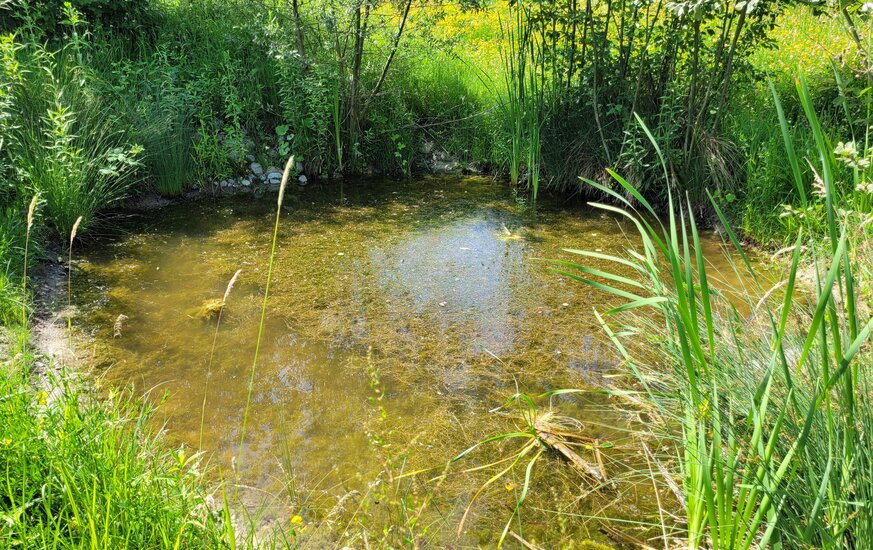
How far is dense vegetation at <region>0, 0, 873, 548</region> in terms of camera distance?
5.60ft

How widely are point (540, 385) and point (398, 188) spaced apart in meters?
3.84

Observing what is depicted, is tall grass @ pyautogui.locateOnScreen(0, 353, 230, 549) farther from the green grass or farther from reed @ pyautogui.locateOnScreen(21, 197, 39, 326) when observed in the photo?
reed @ pyautogui.locateOnScreen(21, 197, 39, 326)

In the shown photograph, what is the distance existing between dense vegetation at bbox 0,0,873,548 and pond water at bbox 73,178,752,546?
0.30 metres

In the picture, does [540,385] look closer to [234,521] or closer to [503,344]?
[503,344]

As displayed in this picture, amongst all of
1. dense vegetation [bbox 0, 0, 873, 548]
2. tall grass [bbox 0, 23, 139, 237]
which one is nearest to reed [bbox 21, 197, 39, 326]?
dense vegetation [bbox 0, 0, 873, 548]

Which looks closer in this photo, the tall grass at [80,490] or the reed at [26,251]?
the tall grass at [80,490]

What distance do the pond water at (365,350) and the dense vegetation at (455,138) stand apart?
0.30 meters

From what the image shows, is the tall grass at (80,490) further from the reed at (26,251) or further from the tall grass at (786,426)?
the tall grass at (786,426)

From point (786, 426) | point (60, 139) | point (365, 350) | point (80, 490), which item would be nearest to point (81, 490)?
point (80, 490)

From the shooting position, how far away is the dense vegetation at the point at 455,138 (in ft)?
5.60

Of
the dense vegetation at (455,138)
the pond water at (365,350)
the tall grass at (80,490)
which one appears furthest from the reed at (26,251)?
the tall grass at (80,490)

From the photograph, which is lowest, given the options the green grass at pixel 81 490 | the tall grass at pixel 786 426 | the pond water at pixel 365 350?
the pond water at pixel 365 350

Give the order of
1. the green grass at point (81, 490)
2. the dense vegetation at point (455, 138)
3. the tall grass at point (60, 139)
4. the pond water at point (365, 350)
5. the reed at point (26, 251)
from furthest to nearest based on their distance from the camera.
→ the tall grass at point (60, 139) → the pond water at point (365, 350) → the reed at point (26, 251) → the dense vegetation at point (455, 138) → the green grass at point (81, 490)

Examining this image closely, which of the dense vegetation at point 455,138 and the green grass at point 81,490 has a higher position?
the dense vegetation at point 455,138
